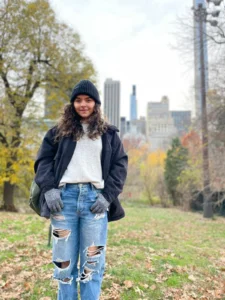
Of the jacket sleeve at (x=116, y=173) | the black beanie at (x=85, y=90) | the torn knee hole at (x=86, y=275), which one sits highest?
the black beanie at (x=85, y=90)

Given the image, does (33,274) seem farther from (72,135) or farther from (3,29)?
(3,29)

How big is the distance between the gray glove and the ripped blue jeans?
2.5 inches

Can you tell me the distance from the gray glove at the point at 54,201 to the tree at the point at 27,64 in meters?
10.8

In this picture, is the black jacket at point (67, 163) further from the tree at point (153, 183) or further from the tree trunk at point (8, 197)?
the tree at point (153, 183)

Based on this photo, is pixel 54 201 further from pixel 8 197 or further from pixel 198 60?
pixel 198 60

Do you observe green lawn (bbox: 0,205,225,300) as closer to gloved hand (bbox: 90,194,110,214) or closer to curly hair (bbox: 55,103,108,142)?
gloved hand (bbox: 90,194,110,214)

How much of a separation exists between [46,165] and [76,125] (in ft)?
1.32

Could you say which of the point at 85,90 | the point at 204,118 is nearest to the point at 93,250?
the point at 85,90

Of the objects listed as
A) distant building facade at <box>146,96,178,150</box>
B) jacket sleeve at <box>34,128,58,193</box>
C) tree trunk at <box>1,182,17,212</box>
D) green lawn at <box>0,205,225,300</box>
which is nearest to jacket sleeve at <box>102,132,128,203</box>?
jacket sleeve at <box>34,128,58,193</box>

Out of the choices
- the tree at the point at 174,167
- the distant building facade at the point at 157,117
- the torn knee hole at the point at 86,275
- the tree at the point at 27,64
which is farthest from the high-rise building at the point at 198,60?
the distant building facade at the point at 157,117

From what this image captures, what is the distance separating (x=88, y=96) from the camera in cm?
211

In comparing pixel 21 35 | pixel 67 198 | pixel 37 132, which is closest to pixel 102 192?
pixel 67 198

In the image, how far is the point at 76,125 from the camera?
2088mm

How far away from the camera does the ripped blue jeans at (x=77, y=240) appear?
6.29ft
